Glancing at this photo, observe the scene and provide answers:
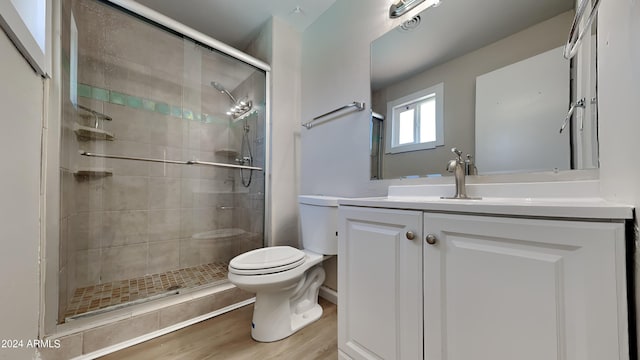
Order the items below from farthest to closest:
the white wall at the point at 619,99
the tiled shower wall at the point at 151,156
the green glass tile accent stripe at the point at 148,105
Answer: the green glass tile accent stripe at the point at 148,105 < the tiled shower wall at the point at 151,156 < the white wall at the point at 619,99

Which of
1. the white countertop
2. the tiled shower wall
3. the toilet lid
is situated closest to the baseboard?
the toilet lid

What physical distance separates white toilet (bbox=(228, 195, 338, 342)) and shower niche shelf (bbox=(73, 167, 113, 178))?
124 cm

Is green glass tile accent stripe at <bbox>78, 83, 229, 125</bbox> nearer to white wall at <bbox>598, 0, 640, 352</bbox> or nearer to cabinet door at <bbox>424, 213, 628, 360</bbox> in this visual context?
cabinet door at <bbox>424, 213, 628, 360</bbox>

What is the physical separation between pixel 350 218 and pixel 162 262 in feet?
6.07

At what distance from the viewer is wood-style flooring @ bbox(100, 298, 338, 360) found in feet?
3.62

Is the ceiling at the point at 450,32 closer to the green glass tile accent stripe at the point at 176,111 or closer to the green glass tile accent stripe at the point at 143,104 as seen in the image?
the green glass tile accent stripe at the point at 143,104

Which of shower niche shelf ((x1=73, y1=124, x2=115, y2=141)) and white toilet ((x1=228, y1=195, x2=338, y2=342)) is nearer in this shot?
white toilet ((x1=228, y1=195, x2=338, y2=342))

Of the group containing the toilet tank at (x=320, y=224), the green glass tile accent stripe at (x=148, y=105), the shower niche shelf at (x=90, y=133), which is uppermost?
the green glass tile accent stripe at (x=148, y=105)

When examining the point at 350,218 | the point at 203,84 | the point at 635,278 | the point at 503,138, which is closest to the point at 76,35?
the point at 203,84

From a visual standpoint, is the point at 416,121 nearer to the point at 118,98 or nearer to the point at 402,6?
the point at 402,6

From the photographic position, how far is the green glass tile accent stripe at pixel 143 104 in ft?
5.29

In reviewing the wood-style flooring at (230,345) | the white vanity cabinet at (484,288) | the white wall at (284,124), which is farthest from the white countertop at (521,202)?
the white wall at (284,124)

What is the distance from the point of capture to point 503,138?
3.23 ft

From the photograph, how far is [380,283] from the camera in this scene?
831mm
